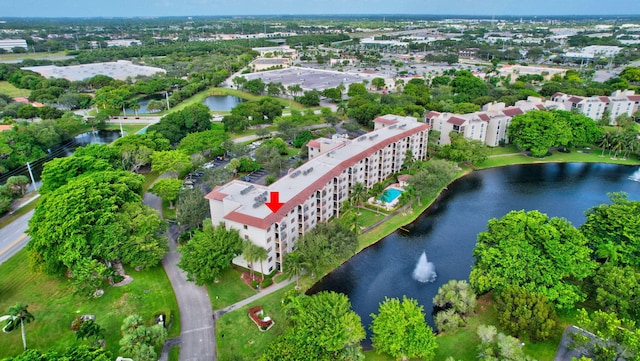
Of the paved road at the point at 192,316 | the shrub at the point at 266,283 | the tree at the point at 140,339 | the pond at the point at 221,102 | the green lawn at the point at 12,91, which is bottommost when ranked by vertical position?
the paved road at the point at 192,316

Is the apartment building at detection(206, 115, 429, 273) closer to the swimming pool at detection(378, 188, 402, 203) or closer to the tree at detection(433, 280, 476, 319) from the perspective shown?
the swimming pool at detection(378, 188, 402, 203)

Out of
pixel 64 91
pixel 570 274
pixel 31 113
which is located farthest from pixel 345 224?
pixel 64 91

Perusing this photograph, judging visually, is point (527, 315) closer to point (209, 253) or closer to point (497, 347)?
point (497, 347)

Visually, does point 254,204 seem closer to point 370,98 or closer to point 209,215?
point 209,215

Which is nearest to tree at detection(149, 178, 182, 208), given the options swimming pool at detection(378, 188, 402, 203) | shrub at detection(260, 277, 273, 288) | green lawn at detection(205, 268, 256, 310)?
green lawn at detection(205, 268, 256, 310)

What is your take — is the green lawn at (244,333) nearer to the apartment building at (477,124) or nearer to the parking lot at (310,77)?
the apartment building at (477,124)

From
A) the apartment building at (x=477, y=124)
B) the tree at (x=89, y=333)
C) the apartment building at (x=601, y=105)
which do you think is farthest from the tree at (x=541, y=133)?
the tree at (x=89, y=333)
